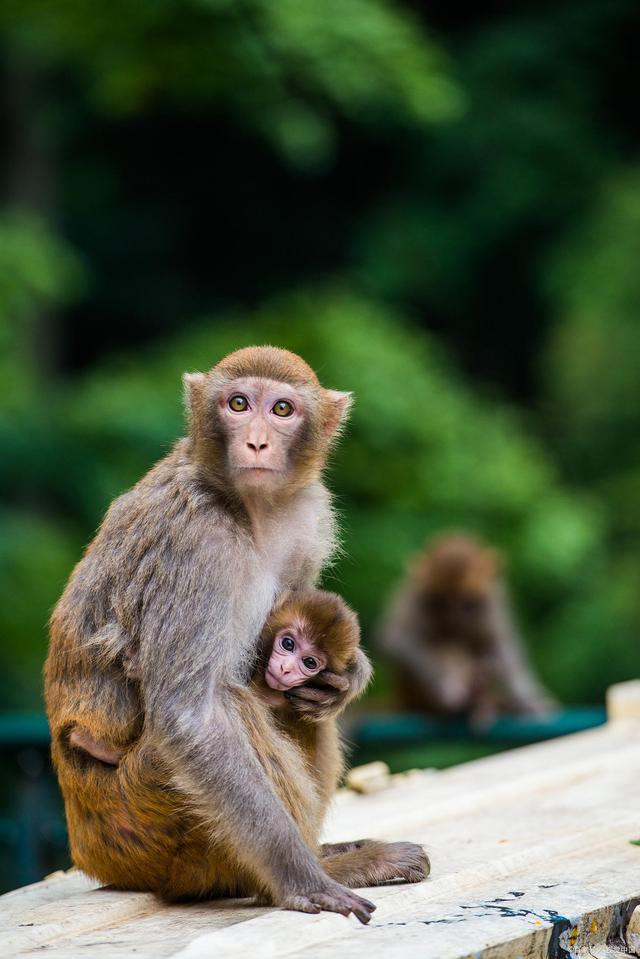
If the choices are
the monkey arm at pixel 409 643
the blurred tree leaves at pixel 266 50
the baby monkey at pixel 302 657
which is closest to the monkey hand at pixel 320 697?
the baby monkey at pixel 302 657

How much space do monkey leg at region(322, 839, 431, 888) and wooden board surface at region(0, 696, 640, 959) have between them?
4 cm

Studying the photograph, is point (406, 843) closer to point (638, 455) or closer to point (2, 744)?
point (2, 744)

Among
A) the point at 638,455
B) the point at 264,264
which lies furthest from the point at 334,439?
the point at 264,264

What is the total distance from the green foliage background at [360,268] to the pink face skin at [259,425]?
12.4 feet

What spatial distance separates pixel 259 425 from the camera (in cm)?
372

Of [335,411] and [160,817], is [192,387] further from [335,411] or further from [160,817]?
[160,817]

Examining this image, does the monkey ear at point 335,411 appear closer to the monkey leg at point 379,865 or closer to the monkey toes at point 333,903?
the monkey leg at point 379,865

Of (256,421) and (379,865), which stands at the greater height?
(256,421)

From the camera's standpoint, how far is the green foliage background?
7980 mm

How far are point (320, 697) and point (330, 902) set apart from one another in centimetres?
59

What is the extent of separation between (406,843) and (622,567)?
7.19 metres

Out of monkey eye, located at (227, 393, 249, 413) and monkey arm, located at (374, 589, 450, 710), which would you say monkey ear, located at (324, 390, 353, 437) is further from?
monkey arm, located at (374, 589, 450, 710)

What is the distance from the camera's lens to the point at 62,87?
12.5m

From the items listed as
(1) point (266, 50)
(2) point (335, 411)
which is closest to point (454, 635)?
(1) point (266, 50)
